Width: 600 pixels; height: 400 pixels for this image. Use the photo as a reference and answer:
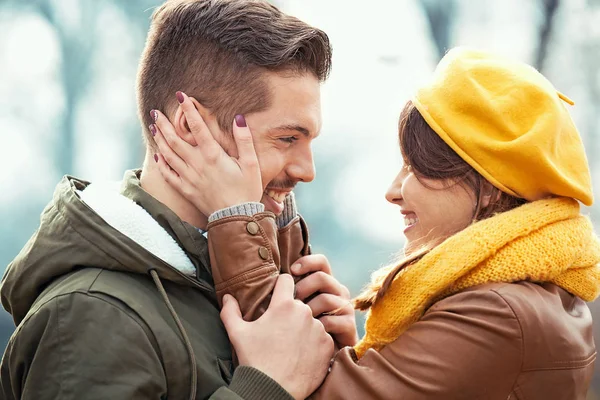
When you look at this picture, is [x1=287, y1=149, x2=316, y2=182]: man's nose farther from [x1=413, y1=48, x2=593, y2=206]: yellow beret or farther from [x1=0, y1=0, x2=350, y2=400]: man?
[x1=413, y1=48, x2=593, y2=206]: yellow beret

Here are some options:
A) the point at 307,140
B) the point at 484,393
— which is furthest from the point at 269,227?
the point at 484,393

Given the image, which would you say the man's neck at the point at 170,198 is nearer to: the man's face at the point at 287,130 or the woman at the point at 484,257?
the man's face at the point at 287,130

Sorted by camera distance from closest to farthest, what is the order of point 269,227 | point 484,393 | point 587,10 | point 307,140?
point 484,393 < point 269,227 < point 307,140 < point 587,10

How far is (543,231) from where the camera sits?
1508mm

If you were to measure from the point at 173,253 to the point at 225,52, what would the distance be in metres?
0.46

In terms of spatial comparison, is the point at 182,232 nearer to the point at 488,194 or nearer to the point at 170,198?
the point at 170,198

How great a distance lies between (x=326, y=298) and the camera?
1.70 metres

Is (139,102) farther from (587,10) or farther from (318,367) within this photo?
(587,10)

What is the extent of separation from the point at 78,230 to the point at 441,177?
2.41 ft

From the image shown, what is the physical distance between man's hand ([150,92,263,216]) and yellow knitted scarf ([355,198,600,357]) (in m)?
0.37

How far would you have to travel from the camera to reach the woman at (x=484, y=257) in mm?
1414

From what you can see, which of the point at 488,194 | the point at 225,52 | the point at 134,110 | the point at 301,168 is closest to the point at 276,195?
the point at 301,168

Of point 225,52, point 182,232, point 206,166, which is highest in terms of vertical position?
point 225,52

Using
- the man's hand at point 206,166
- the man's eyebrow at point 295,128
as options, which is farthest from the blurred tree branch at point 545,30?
the man's hand at point 206,166
